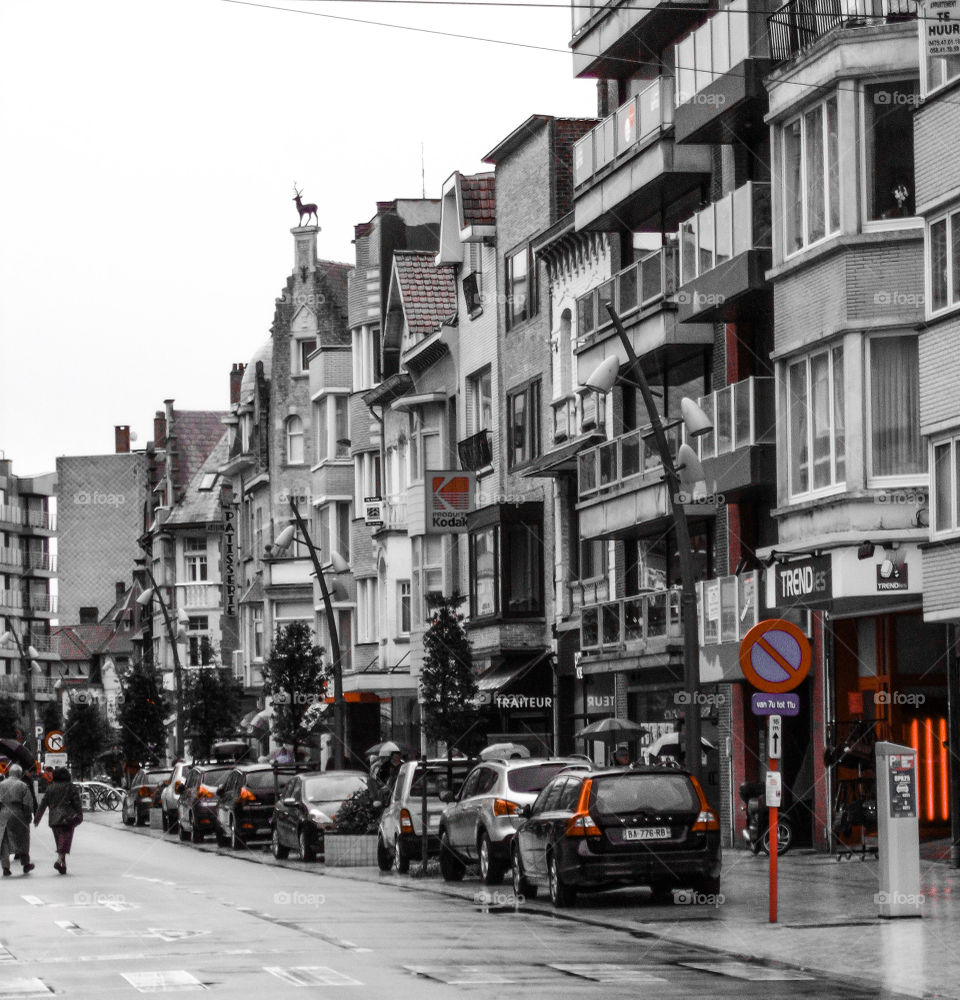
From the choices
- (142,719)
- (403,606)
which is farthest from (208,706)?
(403,606)

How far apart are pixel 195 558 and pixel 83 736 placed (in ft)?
37.4

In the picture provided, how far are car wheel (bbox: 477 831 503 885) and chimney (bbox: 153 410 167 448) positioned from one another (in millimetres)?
98106

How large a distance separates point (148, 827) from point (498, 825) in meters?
34.2

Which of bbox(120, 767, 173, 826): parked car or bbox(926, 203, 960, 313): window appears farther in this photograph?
bbox(120, 767, 173, 826): parked car

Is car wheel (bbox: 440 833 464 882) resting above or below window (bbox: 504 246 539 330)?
below

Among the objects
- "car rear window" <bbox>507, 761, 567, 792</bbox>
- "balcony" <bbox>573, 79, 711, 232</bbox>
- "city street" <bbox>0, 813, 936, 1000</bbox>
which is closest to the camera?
"city street" <bbox>0, 813, 936, 1000</bbox>

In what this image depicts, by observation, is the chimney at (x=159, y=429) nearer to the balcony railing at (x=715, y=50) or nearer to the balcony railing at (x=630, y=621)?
the balcony railing at (x=630, y=621)

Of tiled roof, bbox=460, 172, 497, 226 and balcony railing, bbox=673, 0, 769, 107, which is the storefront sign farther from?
tiled roof, bbox=460, 172, 497, 226

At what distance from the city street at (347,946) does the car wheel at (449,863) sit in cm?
25

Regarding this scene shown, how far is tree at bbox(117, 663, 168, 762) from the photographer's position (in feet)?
268

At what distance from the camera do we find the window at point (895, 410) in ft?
96.5

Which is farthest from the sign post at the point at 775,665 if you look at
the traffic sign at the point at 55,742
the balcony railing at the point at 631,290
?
the traffic sign at the point at 55,742

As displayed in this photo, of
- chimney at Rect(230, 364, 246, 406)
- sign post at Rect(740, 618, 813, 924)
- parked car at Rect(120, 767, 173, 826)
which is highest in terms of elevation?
chimney at Rect(230, 364, 246, 406)

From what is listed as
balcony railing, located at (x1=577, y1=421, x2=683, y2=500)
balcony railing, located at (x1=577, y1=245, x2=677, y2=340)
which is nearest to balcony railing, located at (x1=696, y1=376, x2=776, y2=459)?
balcony railing, located at (x1=577, y1=421, x2=683, y2=500)
